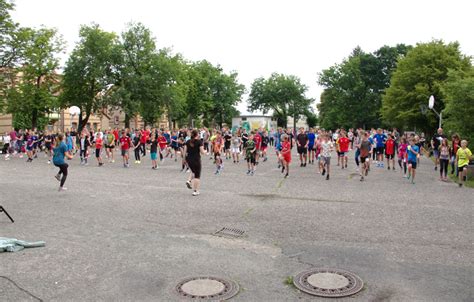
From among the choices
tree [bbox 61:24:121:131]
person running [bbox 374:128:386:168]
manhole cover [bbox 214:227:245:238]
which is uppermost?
tree [bbox 61:24:121:131]

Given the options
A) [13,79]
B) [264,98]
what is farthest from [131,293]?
[264,98]

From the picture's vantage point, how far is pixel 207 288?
5.03m

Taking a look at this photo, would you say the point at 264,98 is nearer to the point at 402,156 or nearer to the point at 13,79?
the point at 13,79

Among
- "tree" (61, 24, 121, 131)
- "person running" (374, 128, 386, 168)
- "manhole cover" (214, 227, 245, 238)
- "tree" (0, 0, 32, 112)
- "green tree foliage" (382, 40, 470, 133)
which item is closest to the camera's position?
"manhole cover" (214, 227, 245, 238)

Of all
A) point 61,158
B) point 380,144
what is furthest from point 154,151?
point 380,144

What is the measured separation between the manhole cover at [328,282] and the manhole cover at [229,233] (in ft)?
6.75

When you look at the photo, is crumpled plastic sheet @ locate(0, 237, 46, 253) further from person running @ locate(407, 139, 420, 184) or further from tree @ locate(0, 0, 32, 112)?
tree @ locate(0, 0, 32, 112)

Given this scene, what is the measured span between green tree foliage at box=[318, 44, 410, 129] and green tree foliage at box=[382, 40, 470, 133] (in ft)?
54.8

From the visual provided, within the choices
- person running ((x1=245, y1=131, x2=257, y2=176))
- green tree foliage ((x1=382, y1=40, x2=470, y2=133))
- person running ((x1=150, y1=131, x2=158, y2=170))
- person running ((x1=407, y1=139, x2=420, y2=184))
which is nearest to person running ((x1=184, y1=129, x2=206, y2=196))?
person running ((x1=245, y1=131, x2=257, y2=176))

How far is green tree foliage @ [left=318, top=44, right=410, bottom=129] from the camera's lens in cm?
6152

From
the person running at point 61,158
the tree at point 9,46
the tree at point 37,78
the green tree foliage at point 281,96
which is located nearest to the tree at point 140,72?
the tree at point 37,78

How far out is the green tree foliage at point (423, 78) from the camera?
38.8m

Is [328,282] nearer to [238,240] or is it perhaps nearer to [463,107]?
[238,240]

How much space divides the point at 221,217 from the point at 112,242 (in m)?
2.61
